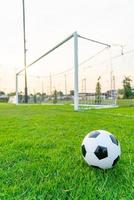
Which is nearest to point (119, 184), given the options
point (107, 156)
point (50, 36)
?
point (107, 156)

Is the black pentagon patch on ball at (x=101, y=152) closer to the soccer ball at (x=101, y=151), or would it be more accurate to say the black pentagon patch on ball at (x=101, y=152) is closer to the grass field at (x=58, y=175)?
the soccer ball at (x=101, y=151)

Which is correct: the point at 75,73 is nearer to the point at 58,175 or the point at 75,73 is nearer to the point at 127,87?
the point at 58,175

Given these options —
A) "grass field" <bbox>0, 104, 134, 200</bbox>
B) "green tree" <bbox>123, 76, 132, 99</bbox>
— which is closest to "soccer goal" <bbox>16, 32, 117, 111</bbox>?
"green tree" <bbox>123, 76, 132, 99</bbox>

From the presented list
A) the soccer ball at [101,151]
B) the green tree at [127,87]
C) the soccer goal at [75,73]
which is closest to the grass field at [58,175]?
the soccer ball at [101,151]

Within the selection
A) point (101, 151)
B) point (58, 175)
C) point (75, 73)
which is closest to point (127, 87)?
point (75, 73)

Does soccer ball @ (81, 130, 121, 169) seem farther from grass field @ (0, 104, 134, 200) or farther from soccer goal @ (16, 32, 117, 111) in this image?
soccer goal @ (16, 32, 117, 111)

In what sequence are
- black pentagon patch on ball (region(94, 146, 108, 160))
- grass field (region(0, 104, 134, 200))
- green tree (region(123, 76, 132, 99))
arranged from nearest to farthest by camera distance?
grass field (region(0, 104, 134, 200)) → black pentagon patch on ball (region(94, 146, 108, 160)) → green tree (region(123, 76, 132, 99))

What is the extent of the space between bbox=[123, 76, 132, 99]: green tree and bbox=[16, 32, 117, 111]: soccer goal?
6.50 metres

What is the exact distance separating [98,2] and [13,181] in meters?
14.3

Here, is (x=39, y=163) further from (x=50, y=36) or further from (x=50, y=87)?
(x=50, y=87)

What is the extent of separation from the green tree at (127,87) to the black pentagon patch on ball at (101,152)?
1443 inches

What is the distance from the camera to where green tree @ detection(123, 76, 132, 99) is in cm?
3847

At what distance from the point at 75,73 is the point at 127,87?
3141 cm

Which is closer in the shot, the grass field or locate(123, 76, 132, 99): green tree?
the grass field
